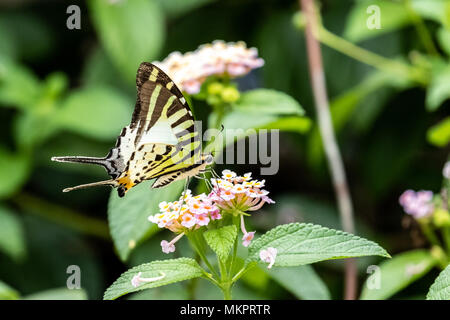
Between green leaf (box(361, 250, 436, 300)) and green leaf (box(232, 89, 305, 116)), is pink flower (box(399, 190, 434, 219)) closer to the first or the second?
green leaf (box(361, 250, 436, 300))

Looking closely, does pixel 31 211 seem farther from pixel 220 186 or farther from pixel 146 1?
pixel 220 186

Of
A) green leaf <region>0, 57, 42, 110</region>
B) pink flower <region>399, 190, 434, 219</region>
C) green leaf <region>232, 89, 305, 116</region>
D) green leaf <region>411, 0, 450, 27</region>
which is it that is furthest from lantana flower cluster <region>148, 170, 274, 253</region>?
green leaf <region>0, 57, 42, 110</region>

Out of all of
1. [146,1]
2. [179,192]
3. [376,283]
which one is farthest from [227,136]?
[146,1]

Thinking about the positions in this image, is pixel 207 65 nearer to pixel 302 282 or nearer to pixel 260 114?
pixel 260 114

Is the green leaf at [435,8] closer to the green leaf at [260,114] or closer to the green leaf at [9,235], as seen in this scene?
the green leaf at [260,114]

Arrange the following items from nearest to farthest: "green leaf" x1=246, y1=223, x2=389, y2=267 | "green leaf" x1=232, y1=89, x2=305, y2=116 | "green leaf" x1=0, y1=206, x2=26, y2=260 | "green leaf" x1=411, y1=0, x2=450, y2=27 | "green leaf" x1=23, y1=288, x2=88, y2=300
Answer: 1. "green leaf" x1=246, y1=223, x2=389, y2=267
2. "green leaf" x1=23, y1=288, x2=88, y2=300
3. "green leaf" x1=232, y1=89, x2=305, y2=116
4. "green leaf" x1=411, y1=0, x2=450, y2=27
5. "green leaf" x1=0, y1=206, x2=26, y2=260

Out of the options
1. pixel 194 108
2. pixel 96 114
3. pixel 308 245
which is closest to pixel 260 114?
pixel 308 245

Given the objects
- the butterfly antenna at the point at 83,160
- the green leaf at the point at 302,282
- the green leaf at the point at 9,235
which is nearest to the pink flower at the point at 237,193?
the butterfly antenna at the point at 83,160
